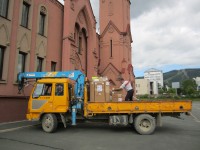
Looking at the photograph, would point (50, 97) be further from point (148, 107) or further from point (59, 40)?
point (59, 40)

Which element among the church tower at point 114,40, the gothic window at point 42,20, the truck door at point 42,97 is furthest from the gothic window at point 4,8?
the church tower at point 114,40

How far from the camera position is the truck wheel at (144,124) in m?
10.6

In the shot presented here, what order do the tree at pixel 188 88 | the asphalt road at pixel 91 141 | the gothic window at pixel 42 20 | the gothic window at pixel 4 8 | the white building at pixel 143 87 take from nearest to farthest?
the asphalt road at pixel 91 141, the gothic window at pixel 4 8, the gothic window at pixel 42 20, the tree at pixel 188 88, the white building at pixel 143 87

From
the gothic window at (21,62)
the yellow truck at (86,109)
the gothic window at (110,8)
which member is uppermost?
the gothic window at (110,8)

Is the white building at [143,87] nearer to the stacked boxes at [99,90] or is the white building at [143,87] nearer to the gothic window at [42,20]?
the gothic window at [42,20]

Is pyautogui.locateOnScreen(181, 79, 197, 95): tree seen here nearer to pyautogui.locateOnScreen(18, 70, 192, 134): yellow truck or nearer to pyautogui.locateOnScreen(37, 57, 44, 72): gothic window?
pyautogui.locateOnScreen(37, 57, 44, 72): gothic window

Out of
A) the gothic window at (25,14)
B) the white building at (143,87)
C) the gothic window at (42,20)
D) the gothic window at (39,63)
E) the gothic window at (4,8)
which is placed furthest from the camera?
the white building at (143,87)

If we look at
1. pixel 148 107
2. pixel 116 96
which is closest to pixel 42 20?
pixel 116 96

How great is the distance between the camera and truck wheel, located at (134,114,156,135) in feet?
34.9

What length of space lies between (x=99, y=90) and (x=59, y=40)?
994 centimetres

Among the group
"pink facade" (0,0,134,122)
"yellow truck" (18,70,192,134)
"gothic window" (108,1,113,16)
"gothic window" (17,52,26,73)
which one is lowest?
"yellow truck" (18,70,192,134)

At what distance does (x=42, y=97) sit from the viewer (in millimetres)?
11266

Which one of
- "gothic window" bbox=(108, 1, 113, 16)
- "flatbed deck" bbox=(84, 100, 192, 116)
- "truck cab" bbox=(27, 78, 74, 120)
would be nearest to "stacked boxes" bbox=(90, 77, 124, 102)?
"flatbed deck" bbox=(84, 100, 192, 116)

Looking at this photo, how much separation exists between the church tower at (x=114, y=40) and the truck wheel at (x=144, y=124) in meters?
20.0
